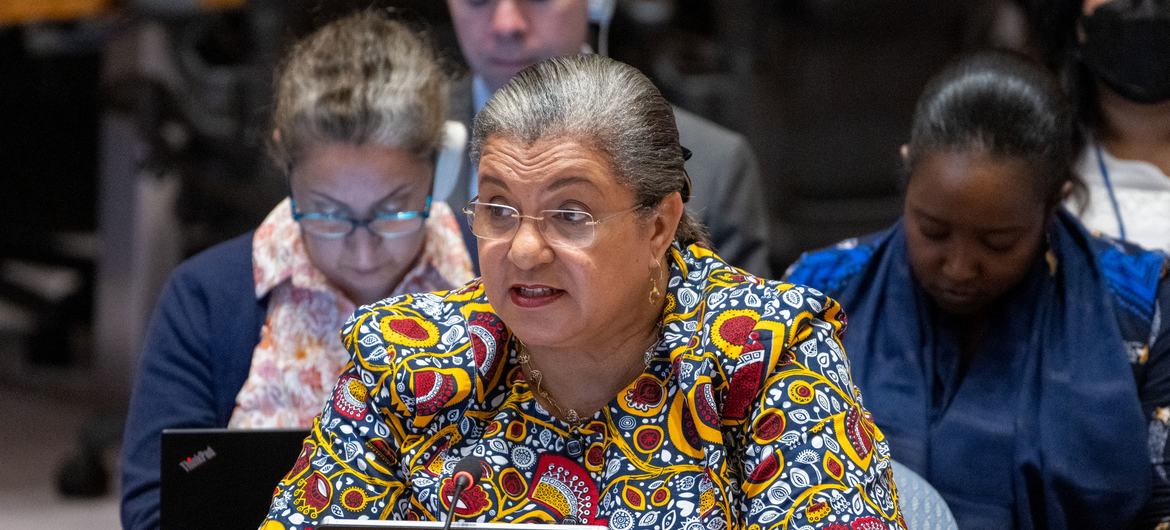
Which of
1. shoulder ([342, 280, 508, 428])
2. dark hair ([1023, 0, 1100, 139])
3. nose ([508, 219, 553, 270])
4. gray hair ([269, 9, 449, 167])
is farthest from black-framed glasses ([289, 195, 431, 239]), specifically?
dark hair ([1023, 0, 1100, 139])

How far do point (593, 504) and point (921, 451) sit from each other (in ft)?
2.47

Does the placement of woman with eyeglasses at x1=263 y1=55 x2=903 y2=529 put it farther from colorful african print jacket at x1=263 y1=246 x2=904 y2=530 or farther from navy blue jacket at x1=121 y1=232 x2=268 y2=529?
navy blue jacket at x1=121 y1=232 x2=268 y2=529

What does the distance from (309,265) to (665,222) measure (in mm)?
853

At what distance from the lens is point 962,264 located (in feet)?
7.96

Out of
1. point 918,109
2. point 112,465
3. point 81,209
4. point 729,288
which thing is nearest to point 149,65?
point 112,465

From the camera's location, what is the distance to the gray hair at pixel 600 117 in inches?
73.9

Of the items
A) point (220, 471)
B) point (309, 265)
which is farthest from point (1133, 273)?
point (220, 471)

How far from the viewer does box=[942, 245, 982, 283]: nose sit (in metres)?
2.42

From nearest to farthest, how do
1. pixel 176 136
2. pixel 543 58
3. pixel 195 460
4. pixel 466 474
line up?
pixel 466 474 < pixel 195 460 < pixel 543 58 < pixel 176 136

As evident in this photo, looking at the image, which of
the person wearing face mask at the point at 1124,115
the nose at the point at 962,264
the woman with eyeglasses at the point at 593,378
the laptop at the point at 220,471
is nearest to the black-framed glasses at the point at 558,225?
the woman with eyeglasses at the point at 593,378

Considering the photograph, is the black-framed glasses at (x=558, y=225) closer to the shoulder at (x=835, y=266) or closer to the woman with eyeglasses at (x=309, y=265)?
the woman with eyeglasses at (x=309, y=265)

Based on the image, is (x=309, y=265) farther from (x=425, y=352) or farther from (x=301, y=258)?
(x=425, y=352)

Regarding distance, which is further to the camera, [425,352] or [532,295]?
[425,352]

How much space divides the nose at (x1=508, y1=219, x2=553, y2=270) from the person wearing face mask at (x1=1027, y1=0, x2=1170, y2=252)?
1316 mm
